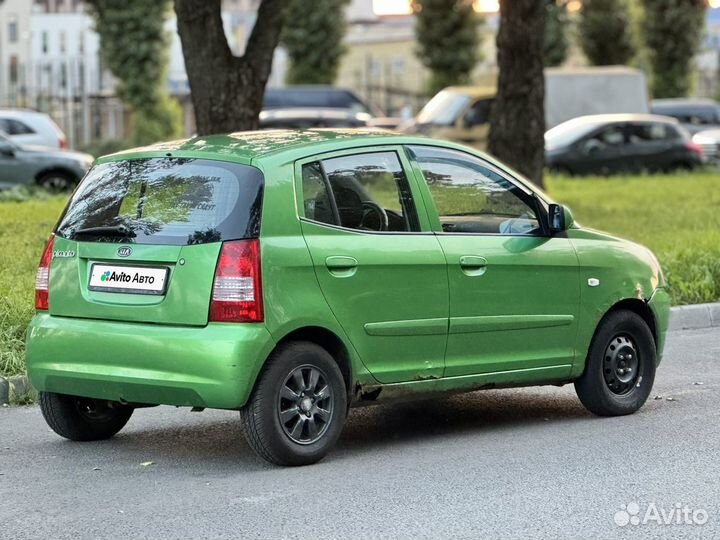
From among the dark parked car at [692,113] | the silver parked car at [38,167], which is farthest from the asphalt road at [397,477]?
the dark parked car at [692,113]

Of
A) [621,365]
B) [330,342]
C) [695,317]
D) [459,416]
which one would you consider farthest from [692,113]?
[330,342]

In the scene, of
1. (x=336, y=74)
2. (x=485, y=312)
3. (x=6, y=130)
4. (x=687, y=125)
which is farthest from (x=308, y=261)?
(x=336, y=74)

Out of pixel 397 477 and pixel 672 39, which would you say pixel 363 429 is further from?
pixel 672 39

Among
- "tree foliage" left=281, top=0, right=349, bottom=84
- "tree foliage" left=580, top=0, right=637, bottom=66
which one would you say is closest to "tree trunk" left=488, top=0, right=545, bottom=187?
"tree foliage" left=281, top=0, right=349, bottom=84

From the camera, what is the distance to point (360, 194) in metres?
7.59

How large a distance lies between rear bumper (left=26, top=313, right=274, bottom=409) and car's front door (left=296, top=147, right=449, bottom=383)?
0.55m

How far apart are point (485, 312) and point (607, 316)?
99cm

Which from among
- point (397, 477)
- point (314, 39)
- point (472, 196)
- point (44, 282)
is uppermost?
point (314, 39)

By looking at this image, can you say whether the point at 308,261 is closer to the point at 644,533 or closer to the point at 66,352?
the point at 66,352

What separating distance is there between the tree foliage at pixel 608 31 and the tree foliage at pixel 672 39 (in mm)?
1195

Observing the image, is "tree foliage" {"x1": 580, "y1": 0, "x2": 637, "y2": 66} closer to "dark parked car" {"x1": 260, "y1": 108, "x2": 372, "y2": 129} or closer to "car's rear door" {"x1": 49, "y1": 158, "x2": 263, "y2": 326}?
"dark parked car" {"x1": 260, "y1": 108, "x2": 372, "y2": 129}

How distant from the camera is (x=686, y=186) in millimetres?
25125

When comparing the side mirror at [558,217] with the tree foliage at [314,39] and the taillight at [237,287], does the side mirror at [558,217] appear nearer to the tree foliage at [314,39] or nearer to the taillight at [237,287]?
the taillight at [237,287]

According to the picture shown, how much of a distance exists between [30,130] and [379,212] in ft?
71.4
